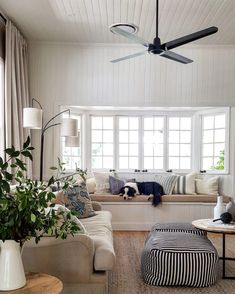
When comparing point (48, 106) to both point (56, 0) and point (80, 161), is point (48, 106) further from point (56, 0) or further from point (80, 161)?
point (56, 0)

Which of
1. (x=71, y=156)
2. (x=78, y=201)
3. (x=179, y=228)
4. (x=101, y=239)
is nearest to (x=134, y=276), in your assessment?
(x=101, y=239)

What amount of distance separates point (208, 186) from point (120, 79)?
250 cm

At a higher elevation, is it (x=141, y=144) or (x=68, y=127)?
(x=68, y=127)

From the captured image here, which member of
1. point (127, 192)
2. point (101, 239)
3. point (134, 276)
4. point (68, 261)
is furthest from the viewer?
point (127, 192)

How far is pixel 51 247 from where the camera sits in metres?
2.31

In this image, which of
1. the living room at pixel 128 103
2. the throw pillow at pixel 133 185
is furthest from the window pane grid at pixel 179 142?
the throw pillow at pixel 133 185

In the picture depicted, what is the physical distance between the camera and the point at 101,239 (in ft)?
9.12

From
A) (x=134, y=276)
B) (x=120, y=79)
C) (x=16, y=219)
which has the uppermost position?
(x=120, y=79)

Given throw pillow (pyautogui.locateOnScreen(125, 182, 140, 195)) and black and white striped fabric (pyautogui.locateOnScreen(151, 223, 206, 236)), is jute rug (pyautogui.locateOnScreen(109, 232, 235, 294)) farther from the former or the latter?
throw pillow (pyautogui.locateOnScreen(125, 182, 140, 195))

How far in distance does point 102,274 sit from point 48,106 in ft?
11.9

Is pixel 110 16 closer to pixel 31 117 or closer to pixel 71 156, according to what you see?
pixel 31 117

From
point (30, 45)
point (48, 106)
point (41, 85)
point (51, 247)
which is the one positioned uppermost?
point (30, 45)

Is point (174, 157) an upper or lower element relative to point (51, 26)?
lower

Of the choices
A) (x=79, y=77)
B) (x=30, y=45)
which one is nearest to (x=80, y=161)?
(x=79, y=77)
